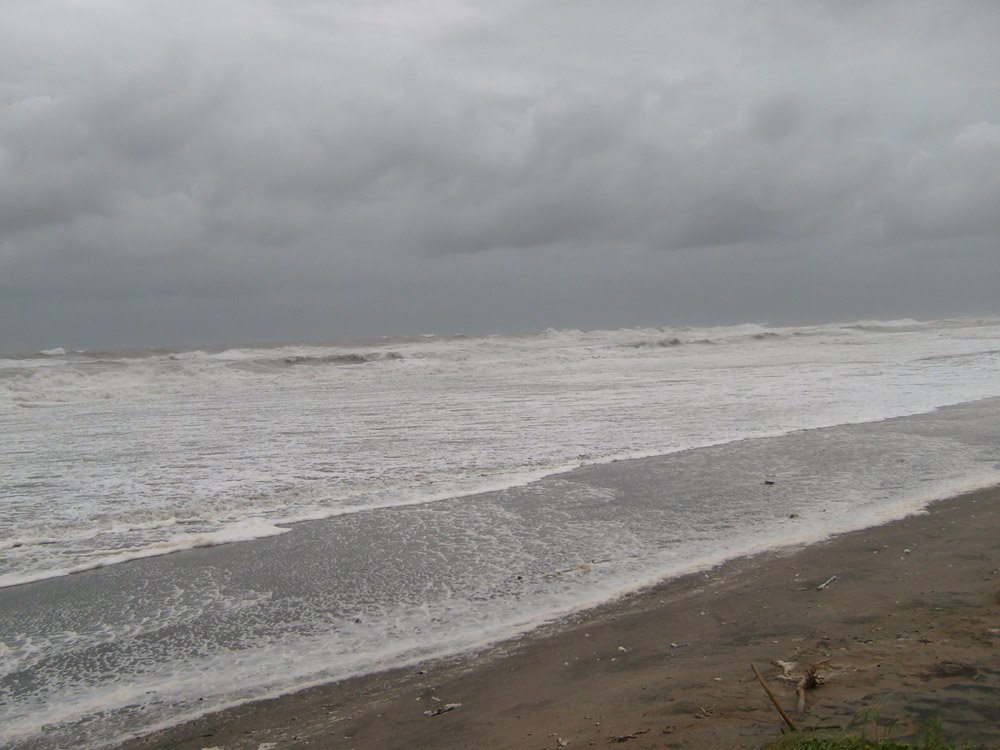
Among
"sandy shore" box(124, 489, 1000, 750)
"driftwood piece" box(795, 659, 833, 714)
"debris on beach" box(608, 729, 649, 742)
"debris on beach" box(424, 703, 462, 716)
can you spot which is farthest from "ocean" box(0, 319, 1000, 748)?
"driftwood piece" box(795, 659, 833, 714)

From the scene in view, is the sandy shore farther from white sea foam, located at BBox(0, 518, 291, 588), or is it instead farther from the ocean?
white sea foam, located at BBox(0, 518, 291, 588)

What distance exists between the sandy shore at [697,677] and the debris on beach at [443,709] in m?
0.02

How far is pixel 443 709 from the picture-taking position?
338 cm

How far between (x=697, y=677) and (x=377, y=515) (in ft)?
13.3

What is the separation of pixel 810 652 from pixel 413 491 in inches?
189

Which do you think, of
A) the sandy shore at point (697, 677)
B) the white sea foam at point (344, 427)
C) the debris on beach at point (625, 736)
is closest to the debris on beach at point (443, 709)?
the sandy shore at point (697, 677)

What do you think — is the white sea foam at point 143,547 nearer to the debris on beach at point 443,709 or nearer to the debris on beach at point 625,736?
the debris on beach at point 443,709

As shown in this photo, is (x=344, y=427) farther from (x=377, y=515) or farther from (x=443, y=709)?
(x=443, y=709)

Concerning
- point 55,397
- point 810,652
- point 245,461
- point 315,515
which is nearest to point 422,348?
point 55,397

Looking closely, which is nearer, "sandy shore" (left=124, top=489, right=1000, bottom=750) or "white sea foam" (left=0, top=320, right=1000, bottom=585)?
"sandy shore" (left=124, top=489, right=1000, bottom=750)

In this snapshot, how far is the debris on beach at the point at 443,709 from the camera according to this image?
334 centimetres

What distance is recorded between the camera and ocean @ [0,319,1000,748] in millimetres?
4098

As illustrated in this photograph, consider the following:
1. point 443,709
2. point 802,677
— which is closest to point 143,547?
point 443,709

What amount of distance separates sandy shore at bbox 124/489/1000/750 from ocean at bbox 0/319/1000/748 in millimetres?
314
